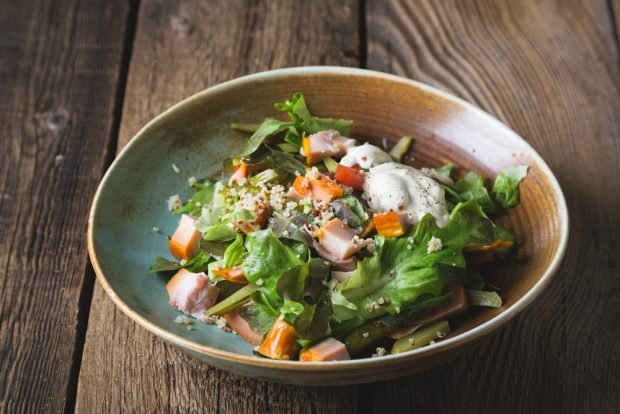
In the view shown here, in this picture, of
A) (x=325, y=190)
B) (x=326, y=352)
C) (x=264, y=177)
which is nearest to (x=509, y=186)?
(x=325, y=190)

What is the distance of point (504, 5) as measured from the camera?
3896 millimetres

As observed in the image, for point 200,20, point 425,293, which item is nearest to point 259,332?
point 425,293

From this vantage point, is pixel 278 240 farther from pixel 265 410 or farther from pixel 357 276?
pixel 265 410

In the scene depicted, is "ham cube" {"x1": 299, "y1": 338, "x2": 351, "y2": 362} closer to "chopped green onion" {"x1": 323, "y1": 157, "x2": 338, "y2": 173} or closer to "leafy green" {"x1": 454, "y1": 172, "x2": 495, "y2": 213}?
"chopped green onion" {"x1": 323, "y1": 157, "x2": 338, "y2": 173}

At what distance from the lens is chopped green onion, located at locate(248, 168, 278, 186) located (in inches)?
103

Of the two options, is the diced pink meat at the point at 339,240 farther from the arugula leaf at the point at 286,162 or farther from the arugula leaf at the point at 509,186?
the arugula leaf at the point at 509,186

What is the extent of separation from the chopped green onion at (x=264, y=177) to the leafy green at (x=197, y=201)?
203 mm

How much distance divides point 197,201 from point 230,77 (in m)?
0.96

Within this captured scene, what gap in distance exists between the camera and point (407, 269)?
233cm

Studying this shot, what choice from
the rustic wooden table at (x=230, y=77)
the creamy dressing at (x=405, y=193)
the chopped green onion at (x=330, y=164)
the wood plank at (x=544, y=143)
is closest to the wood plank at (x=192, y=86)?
the rustic wooden table at (x=230, y=77)

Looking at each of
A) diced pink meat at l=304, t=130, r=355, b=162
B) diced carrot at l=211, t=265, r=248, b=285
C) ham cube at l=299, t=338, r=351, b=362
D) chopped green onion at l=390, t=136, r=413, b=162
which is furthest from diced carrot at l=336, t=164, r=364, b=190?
ham cube at l=299, t=338, r=351, b=362

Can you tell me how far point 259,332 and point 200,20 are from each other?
1961mm

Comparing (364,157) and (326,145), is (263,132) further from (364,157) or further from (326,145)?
(364,157)

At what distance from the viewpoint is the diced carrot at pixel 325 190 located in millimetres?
2471
